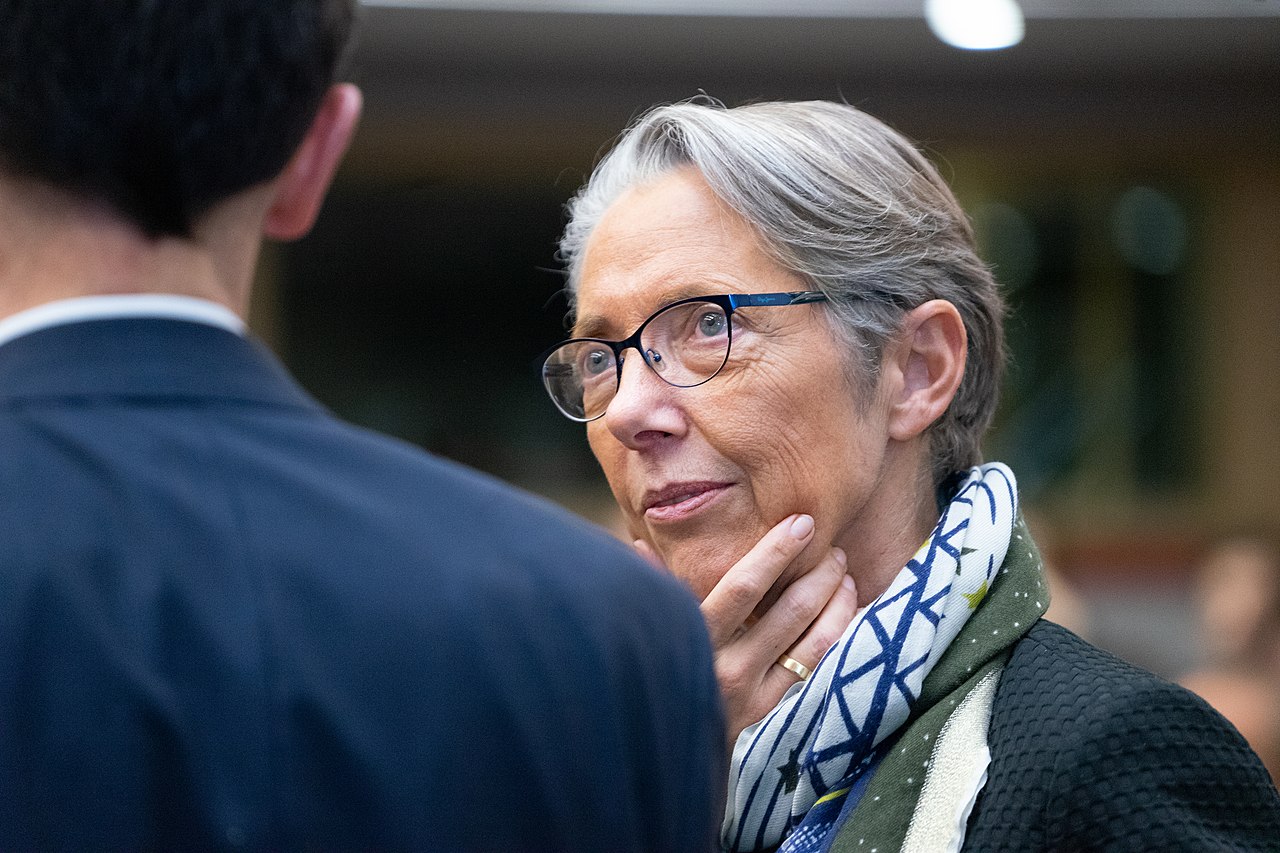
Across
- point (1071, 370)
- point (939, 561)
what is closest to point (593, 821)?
point (939, 561)

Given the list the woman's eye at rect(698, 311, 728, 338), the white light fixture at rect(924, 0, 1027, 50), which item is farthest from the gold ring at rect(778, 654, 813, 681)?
the white light fixture at rect(924, 0, 1027, 50)

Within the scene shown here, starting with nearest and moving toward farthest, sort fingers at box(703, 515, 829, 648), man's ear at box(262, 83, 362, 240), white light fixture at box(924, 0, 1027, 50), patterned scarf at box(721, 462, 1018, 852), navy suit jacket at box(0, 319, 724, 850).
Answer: navy suit jacket at box(0, 319, 724, 850) → man's ear at box(262, 83, 362, 240) → patterned scarf at box(721, 462, 1018, 852) → fingers at box(703, 515, 829, 648) → white light fixture at box(924, 0, 1027, 50)

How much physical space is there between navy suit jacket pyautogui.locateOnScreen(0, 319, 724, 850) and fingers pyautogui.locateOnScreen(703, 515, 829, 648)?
90 cm

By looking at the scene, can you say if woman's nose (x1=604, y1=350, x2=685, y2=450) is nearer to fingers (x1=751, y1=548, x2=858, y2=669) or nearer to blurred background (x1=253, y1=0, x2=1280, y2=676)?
fingers (x1=751, y1=548, x2=858, y2=669)

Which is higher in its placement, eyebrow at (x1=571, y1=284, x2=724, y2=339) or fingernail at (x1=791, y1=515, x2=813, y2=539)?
eyebrow at (x1=571, y1=284, x2=724, y2=339)

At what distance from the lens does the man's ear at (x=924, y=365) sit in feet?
6.80

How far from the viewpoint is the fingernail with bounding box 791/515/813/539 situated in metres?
1.98

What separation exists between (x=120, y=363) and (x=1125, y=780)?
1209mm

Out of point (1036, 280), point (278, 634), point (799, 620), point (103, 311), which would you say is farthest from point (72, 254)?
point (1036, 280)

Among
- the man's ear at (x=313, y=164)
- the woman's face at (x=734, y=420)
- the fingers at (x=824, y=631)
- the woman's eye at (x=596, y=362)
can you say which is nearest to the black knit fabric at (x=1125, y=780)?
the fingers at (x=824, y=631)

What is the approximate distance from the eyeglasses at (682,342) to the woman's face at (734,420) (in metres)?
0.01

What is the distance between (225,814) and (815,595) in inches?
48.5

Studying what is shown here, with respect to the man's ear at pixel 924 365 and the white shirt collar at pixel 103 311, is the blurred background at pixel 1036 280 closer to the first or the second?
the man's ear at pixel 924 365

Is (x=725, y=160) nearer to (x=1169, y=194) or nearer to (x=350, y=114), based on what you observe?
(x=350, y=114)
